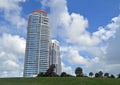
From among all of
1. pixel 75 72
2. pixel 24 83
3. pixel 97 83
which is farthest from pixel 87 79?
pixel 75 72

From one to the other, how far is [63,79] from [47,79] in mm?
4986

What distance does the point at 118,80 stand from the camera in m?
86.9

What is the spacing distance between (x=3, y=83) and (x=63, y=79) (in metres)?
18.3

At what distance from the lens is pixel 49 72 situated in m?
124

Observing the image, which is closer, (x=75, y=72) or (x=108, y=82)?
(x=108, y=82)

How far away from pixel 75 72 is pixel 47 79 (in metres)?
34.6

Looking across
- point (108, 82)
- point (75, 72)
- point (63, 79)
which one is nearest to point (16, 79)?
point (63, 79)

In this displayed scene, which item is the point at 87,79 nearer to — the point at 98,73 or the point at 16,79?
the point at 16,79

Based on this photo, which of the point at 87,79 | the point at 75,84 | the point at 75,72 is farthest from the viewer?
the point at 75,72

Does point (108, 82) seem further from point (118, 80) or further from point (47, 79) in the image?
point (47, 79)

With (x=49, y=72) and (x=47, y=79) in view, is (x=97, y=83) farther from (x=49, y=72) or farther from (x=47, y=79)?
(x=49, y=72)

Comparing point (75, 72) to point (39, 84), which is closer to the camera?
point (39, 84)

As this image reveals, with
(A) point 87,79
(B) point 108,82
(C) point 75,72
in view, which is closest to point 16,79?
(A) point 87,79

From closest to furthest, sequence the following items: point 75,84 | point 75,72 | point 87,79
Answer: point 75,84 < point 87,79 < point 75,72
